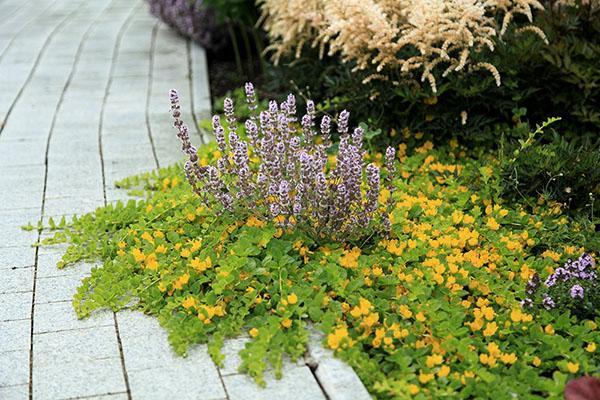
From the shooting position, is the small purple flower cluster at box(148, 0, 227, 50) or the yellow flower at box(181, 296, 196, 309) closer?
the yellow flower at box(181, 296, 196, 309)

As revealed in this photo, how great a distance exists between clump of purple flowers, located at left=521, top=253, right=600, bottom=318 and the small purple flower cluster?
5085 millimetres

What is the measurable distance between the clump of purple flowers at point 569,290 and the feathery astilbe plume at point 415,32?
4.49 feet

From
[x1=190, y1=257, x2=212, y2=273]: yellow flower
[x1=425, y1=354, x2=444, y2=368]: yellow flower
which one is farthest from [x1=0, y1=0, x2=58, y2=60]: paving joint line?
[x1=425, y1=354, x2=444, y2=368]: yellow flower

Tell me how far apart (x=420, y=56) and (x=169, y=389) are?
2.64 metres

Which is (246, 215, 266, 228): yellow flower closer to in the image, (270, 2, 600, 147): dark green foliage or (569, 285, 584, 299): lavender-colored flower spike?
(270, 2, 600, 147): dark green foliage

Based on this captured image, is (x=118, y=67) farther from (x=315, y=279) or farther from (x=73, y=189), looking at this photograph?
(x=315, y=279)

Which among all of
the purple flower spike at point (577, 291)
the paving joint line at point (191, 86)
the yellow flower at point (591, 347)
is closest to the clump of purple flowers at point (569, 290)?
the purple flower spike at point (577, 291)

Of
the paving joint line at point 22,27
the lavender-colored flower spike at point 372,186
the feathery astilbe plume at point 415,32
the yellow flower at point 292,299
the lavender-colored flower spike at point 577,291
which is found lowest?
the yellow flower at point 292,299

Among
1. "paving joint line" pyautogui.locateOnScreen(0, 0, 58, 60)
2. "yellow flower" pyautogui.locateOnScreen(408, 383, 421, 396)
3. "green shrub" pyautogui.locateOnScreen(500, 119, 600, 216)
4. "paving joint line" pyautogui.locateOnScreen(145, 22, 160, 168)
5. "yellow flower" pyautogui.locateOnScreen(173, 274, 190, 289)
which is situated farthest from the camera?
"paving joint line" pyautogui.locateOnScreen(0, 0, 58, 60)

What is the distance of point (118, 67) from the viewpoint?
24.0ft

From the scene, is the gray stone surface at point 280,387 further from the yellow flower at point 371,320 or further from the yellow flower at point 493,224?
the yellow flower at point 493,224

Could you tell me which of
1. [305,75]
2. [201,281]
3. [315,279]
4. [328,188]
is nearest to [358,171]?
[328,188]

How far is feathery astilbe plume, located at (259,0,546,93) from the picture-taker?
4.34 metres

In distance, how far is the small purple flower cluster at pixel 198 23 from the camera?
771cm
